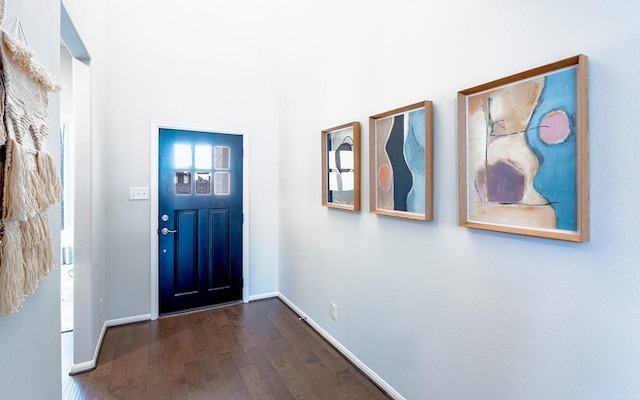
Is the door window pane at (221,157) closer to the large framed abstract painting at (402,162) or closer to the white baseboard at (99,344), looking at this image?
the white baseboard at (99,344)

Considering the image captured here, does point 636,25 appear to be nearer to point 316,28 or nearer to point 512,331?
point 512,331

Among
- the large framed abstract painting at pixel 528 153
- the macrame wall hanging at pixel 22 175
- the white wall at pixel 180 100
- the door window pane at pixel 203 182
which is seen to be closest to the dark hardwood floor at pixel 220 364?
the white wall at pixel 180 100

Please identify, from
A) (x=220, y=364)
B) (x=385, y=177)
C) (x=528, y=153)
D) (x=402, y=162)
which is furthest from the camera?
(x=220, y=364)

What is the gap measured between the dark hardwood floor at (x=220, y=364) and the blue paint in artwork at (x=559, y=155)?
1567 mm

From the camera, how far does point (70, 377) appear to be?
222 cm

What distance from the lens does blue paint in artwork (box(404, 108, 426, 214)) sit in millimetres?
1778

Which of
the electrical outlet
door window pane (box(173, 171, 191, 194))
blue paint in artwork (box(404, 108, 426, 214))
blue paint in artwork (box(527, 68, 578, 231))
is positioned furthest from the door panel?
blue paint in artwork (box(527, 68, 578, 231))

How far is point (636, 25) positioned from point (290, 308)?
10.7 feet

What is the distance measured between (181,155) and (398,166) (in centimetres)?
237

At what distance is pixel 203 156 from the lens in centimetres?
342

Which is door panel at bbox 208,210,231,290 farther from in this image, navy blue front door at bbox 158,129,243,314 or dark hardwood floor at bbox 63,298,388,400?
dark hardwood floor at bbox 63,298,388,400

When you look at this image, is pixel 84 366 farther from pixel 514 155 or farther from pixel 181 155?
pixel 514 155

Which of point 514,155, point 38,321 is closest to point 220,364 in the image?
point 38,321

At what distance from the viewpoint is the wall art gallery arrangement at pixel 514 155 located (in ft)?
3.77
